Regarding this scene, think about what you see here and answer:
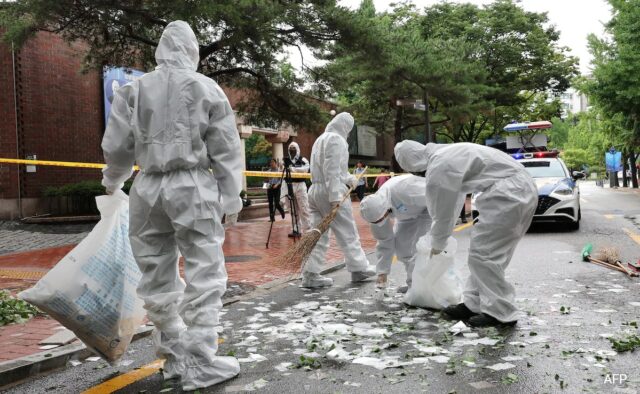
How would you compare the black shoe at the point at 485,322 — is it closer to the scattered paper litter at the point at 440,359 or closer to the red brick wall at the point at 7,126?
the scattered paper litter at the point at 440,359

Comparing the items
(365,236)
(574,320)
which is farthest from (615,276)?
(365,236)

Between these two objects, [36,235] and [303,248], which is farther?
[36,235]

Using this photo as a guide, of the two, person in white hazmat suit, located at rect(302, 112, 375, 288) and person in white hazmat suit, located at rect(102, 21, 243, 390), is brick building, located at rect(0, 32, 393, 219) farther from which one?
person in white hazmat suit, located at rect(102, 21, 243, 390)

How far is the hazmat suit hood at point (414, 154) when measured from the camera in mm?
5125

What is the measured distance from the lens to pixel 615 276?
22.0ft

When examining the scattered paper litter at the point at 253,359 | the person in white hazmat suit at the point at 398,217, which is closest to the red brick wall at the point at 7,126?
the person in white hazmat suit at the point at 398,217

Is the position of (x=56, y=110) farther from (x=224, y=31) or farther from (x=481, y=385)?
(x=481, y=385)

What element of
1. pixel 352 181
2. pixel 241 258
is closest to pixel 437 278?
pixel 352 181

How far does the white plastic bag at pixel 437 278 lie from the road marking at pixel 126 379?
2402mm

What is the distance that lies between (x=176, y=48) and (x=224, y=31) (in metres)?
8.29

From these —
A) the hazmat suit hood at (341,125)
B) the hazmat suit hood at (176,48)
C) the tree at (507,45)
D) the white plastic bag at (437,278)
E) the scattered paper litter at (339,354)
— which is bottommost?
the scattered paper litter at (339,354)

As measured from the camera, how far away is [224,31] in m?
11.6

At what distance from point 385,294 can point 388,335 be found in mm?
1653

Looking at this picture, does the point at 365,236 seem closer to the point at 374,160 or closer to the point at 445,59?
the point at 445,59
